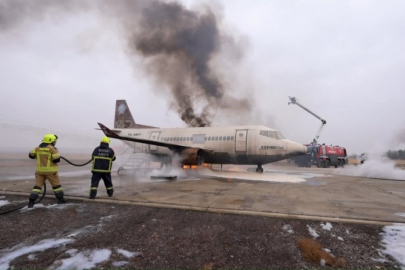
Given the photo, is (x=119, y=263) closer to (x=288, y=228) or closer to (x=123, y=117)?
(x=288, y=228)

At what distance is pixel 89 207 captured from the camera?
628 cm

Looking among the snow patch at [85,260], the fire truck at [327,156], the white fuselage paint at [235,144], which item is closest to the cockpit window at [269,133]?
the white fuselage paint at [235,144]

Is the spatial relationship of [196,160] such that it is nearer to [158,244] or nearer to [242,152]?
[242,152]

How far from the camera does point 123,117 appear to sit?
2272 cm

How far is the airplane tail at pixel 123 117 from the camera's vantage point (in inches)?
886

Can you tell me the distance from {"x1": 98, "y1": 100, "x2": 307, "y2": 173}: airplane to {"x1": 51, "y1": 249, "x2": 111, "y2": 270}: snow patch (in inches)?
440

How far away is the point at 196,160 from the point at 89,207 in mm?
10071

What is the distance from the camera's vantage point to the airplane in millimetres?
15766

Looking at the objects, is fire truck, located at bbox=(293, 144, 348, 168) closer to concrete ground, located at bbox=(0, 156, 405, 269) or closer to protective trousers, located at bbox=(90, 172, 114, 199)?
concrete ground, located at bbox=(0, 156, 405, 269)

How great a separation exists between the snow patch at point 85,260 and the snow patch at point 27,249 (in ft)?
2.12

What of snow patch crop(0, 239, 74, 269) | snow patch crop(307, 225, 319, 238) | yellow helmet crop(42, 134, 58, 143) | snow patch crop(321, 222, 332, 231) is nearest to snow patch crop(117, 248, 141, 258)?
snow patch crop(0, 239, 74, 269)

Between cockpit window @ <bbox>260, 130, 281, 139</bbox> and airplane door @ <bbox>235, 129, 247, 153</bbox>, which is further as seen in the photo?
airplane door @ <bbox>235, 129, 247, 153</bbox>

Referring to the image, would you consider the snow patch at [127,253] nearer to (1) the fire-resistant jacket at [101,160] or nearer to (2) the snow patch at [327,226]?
(2) the snow patch at [327,226]

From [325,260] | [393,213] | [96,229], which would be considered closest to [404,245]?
[325,260]
